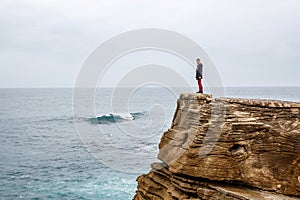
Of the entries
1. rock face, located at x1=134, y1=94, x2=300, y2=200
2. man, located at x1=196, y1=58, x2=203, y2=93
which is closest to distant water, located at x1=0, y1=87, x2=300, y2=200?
man, located at x1=196, y1=58, x2=203, y2=93

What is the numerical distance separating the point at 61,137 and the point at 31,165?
Answer: 20141mm

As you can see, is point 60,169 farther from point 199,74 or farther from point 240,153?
point 240,153

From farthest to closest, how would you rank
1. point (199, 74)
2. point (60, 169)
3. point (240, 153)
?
point (60, 169), point (199, 74), point (240, 153)

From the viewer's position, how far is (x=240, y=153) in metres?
13.2

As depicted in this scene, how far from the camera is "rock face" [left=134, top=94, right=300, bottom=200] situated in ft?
41.8

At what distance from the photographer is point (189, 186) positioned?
13.8 meters

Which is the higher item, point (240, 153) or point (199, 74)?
point (199, 74)

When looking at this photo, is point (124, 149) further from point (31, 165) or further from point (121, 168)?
point (31, 165)

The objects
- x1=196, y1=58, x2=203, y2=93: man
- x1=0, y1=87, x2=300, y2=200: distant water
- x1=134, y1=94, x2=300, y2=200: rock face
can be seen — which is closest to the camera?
x1=134, y1=94, x2=300, y2=200: rock face

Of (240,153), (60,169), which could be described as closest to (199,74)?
(240,153)

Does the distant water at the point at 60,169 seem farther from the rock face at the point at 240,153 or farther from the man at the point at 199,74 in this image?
the rock face at the point at 240,153

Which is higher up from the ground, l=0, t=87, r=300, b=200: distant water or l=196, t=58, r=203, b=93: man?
Answer: l=196, t=58, r=203, b=93: man

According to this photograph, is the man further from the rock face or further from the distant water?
the distant water

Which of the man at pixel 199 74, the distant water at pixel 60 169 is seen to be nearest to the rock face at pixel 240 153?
the man at pixel 199 74
